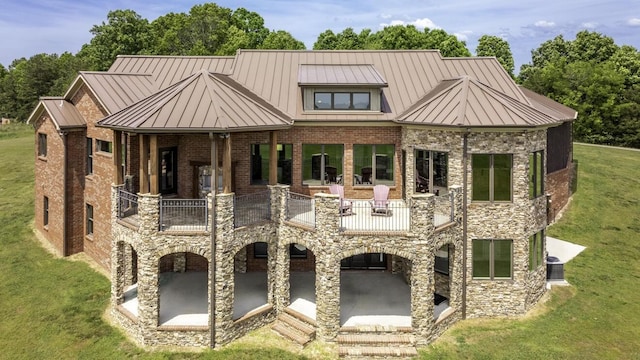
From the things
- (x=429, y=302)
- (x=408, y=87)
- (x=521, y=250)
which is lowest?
(x=429, y=302)

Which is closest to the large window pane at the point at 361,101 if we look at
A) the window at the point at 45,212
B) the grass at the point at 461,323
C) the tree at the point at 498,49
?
the grass at the point at 461,323

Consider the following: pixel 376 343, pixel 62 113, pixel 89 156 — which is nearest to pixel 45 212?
pixel 89 156

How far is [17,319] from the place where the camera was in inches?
645

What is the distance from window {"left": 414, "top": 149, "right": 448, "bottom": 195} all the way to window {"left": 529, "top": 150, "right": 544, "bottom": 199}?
3486 mm

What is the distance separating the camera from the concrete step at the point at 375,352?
564 inches

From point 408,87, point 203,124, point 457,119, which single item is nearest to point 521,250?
point 457,119

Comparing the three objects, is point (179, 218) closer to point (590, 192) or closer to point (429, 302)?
point (429, 302)

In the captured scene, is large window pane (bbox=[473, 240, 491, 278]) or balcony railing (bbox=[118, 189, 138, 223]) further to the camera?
large window pane (bbox=[473, 240, 491, 278])

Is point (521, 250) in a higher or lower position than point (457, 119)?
lower

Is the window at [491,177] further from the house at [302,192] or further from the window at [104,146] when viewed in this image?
the window at [104,146]

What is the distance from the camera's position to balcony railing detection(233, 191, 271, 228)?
16.1 metres

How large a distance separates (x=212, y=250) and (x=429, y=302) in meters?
8.19

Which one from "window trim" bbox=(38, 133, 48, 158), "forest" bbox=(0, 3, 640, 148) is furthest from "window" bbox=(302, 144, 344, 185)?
"forest" bbox=(0, 3, 640, 148)

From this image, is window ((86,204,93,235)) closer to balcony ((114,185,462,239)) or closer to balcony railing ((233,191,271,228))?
balcony ((114,185,462,239))
